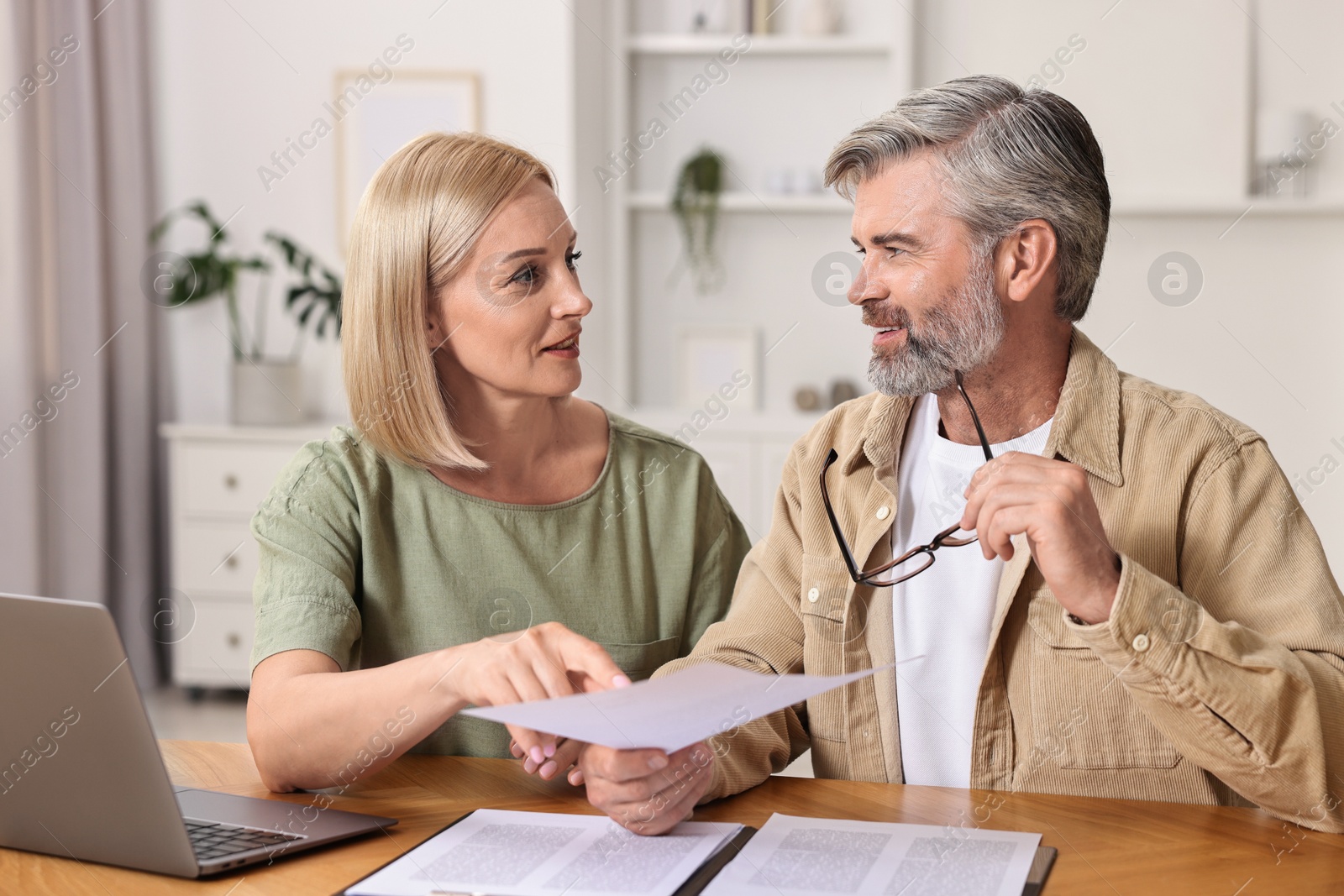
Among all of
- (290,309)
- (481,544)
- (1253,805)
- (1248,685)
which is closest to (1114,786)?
(1253,805)

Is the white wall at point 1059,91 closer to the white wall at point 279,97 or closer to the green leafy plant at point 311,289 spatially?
the white wall at point 279,97

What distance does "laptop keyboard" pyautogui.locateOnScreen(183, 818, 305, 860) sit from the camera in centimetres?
113

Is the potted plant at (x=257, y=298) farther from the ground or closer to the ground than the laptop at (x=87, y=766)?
farther from the ground

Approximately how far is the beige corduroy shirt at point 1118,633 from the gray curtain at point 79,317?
9.48 ft

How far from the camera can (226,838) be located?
1.16 metres

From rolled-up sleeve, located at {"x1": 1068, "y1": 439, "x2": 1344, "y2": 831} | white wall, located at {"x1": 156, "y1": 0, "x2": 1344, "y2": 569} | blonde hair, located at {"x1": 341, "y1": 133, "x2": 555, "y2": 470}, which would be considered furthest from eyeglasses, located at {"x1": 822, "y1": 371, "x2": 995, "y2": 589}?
white wall, located at {"x1": 156, "y1": 0, "x2": 1344, "y2": 569}

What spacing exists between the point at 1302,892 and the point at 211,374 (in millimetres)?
4108

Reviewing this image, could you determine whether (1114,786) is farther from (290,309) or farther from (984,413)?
(290,309)

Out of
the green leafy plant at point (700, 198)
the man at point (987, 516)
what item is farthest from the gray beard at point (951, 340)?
the green leafy plant at point (700, 198)

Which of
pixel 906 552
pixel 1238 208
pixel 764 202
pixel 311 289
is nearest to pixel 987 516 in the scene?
pixel 906 552

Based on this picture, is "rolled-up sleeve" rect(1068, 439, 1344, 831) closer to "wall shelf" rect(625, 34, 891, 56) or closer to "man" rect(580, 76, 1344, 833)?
"man" rect(580, 76, 1344, 833)

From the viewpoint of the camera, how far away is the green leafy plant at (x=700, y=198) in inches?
161

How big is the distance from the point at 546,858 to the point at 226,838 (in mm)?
308

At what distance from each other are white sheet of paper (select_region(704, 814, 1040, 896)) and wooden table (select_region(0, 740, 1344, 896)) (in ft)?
0.12
